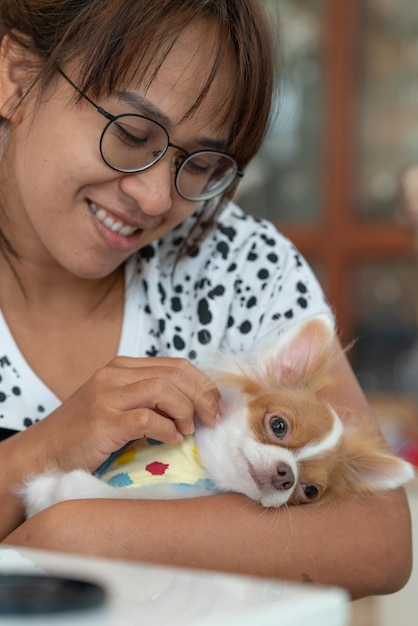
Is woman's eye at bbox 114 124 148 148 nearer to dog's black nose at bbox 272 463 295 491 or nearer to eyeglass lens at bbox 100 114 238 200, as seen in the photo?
eyeglass lens at bbox 100 114 238 200

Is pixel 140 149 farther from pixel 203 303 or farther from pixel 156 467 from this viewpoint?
pixel 156 467

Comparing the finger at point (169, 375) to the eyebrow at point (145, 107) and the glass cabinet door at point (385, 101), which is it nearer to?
the eyebrow at point (145, 107)

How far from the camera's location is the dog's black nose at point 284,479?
129cm

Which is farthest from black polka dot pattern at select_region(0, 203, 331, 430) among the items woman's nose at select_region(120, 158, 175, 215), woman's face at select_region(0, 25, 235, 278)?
woman's nose at select_region(120, 158, 175, 215)

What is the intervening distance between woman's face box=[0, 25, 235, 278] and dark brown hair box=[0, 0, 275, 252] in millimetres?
20

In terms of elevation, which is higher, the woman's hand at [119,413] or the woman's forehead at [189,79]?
the woman's forehead at [189,79]

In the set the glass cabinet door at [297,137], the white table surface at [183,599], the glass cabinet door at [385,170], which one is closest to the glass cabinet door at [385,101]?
the glass cabinet door at [385,170]

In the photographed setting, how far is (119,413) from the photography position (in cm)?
120

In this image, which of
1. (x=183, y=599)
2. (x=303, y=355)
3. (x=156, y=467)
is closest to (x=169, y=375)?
(x=156, y=467)

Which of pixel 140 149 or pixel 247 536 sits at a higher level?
pixel 140 149

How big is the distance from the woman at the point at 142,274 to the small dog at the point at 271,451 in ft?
0.14

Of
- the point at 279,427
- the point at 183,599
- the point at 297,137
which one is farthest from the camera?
the point at 297,137

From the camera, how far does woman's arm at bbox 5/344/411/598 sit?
1.07 meters

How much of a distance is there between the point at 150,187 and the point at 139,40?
200mm
